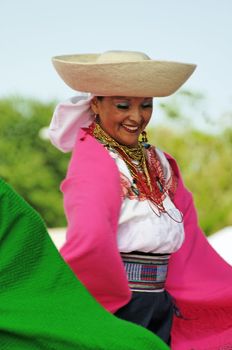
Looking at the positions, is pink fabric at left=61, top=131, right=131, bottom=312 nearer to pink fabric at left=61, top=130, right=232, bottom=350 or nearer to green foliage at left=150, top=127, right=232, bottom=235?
pink fabric at left=61, top=130, right=232, bottom=350

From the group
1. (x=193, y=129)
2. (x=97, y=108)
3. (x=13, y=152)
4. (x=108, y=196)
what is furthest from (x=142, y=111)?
(x=13, y=152)

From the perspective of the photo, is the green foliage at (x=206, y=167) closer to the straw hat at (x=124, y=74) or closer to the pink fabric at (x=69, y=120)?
the pink fabric at (x=69, y=120)

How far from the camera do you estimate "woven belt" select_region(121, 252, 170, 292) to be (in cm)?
391

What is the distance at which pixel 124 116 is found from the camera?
3.99m

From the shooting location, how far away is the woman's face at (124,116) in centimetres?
400

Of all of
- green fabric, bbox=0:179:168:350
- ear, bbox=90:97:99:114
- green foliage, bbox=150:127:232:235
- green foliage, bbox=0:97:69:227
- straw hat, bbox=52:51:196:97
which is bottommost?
green foliage, bbox=0:97:69:227

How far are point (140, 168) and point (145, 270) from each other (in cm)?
47

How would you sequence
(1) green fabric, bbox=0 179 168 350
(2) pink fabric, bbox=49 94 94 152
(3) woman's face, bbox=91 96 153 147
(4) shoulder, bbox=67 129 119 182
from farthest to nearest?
(2) pink fabric, bbox=49 94 94 152 → (3) woman's face, bbox=91 96 153 147 → (4) shoulder, bbox=67 129 119 182 → (1) green fabric, bbox=0 179 168 350

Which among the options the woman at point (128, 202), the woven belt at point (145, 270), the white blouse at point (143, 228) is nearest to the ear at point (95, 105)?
the woman at point (128, 202)

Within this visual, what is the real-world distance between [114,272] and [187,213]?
79cm

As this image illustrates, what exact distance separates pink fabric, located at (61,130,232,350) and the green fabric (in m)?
0.56

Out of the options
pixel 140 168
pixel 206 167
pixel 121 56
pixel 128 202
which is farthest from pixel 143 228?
pixel 206 167

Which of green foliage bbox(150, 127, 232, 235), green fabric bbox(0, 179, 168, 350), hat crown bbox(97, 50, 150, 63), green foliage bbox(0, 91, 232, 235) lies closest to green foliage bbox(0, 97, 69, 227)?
green foliage bbox(0, 91, 232, 235)

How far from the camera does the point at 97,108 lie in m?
4.09
